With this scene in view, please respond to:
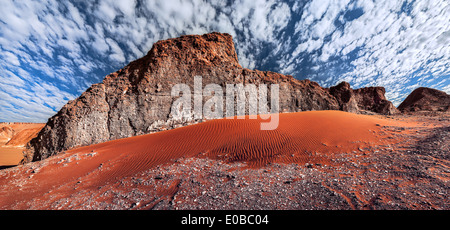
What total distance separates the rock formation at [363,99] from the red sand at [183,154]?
2224cm

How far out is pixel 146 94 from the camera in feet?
46.6

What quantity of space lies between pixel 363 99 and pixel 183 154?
191ft

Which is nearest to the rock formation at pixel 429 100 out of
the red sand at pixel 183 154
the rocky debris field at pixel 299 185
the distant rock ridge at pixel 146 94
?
the distant rock ridge at pixel 146 94

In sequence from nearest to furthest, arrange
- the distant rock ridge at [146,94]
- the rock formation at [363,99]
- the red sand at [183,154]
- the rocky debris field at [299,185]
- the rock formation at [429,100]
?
the rocky debris field at [299,185]
the red sand at [183,154]
the distant rock ridge at [146,94]
the rock formation at [363,99]
the rock formation at [429,100]

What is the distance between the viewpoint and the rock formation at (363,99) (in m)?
27.0

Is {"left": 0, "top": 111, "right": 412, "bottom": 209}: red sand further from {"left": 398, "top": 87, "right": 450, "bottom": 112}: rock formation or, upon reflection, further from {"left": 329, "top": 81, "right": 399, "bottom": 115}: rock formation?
{"left": 398, "top": 87, "right": 450, "bottom": 112}: rock formation

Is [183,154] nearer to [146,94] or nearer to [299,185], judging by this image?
[299,185]

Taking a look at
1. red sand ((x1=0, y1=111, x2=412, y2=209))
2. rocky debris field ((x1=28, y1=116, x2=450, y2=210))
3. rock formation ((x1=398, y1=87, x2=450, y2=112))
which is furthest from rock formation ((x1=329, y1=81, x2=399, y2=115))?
rocky debris field ((x1=28, y1=116, x2=450, y2=210))

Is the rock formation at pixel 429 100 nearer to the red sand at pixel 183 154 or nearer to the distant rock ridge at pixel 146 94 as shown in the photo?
the distant rock ridge at pixel 146 94

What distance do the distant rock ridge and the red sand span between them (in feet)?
16.1

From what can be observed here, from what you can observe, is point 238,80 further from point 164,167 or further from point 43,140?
point 43,140

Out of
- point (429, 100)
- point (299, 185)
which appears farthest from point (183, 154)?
point (429, 100)

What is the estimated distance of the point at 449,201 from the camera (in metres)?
2.68
